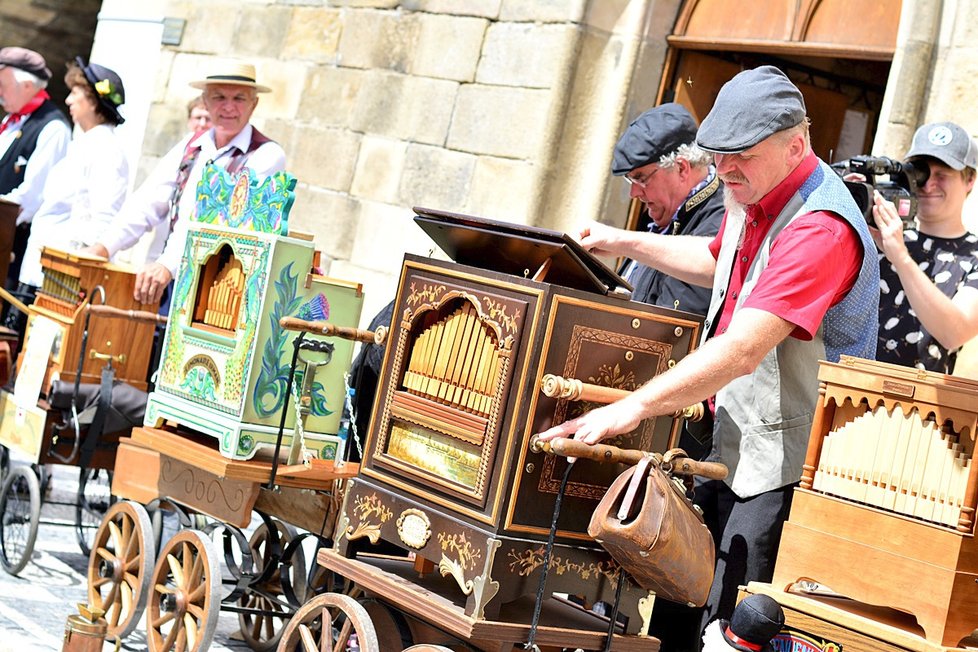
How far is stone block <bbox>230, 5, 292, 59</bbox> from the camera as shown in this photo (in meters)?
8.11

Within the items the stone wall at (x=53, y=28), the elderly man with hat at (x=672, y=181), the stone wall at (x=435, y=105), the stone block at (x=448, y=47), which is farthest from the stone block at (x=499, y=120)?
the stone wall at (x=53, y=28)

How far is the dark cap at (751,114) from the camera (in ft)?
9.77

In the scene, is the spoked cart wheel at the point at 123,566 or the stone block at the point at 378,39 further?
the stone block at the point at 378,39

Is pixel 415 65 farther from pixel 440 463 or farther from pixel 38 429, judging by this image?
pixel 440 463

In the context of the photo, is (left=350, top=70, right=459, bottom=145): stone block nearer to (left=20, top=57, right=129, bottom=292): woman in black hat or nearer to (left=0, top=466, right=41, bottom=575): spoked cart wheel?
(left=20, top=57, right=129, bottom=292): woman in black hat

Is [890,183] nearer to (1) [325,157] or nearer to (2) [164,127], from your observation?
(1) [325,157]

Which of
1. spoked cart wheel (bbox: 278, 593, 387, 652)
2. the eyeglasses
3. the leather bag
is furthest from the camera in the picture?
the eyeglasses

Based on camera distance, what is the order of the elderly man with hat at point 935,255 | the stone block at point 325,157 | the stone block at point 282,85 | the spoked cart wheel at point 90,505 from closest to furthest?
1. the elderly man with hat at point 935,255
2. the spoked cart wheel at point 90,505
3. the stone block at point 325,157
4. the stone block at point 282,85

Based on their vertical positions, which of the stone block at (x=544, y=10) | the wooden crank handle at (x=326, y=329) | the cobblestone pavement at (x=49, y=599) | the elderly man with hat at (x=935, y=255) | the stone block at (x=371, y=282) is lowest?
the cobblestone pavement at (x=49, y=599)

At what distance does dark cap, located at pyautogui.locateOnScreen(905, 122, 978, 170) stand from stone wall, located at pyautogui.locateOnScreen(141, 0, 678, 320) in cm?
292

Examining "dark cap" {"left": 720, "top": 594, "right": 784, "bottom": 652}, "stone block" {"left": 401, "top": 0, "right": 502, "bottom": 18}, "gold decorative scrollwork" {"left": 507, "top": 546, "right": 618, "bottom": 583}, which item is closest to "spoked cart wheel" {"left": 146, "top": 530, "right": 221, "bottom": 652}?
"gold decorative scrollwork" {"left": 507, "top": 546, "right": 618, "bottom": 583}

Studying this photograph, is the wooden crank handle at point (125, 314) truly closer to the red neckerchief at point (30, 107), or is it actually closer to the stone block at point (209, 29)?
the red neckerchief at point (30, 107)

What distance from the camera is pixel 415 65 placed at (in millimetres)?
7262

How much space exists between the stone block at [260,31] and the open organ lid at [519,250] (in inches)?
202
